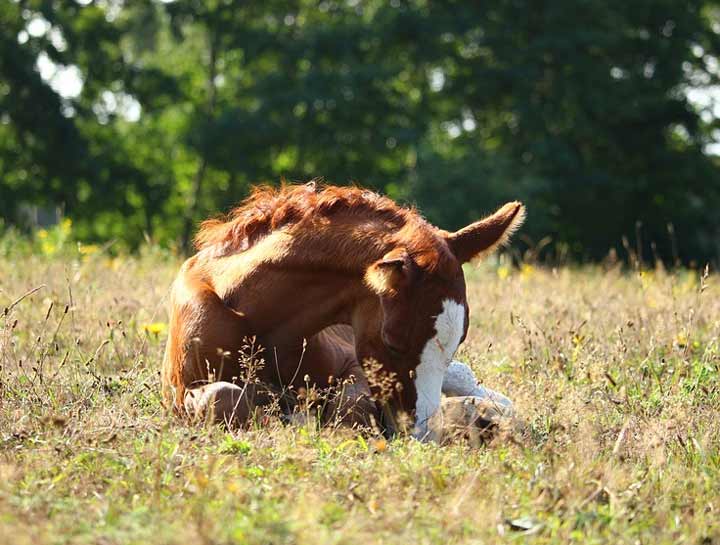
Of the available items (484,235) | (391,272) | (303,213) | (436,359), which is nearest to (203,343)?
(303,213)

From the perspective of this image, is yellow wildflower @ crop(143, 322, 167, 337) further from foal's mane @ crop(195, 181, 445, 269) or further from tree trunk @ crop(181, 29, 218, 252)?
tree trunk @ crop(181, 29, 218, 252)

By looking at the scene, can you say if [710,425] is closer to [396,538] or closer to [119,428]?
[396,538]

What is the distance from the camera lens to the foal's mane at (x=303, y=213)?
5.20m

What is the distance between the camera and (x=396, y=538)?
3480mm

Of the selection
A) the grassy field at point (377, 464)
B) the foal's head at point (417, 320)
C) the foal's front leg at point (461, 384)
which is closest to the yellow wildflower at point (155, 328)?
the grassy field at point (377, 464)

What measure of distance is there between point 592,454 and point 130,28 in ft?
97.1

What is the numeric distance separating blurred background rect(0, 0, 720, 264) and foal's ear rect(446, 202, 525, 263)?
2182 centimetres

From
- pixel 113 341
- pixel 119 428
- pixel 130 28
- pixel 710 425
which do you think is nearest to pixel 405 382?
pixel 119 428

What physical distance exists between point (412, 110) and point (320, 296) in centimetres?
2645

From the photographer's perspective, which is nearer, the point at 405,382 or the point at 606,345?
the point at 405,382

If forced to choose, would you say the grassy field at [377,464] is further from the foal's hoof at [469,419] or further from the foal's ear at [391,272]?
the foal's ear at [391,272]

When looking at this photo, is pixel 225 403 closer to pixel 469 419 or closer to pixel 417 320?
pixel 417 320

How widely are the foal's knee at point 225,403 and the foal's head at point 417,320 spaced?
27.0 inches

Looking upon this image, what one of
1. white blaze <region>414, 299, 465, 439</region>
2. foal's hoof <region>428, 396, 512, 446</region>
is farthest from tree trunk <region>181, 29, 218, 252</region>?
white blaze <region>414, 299, 465, 439</region>
